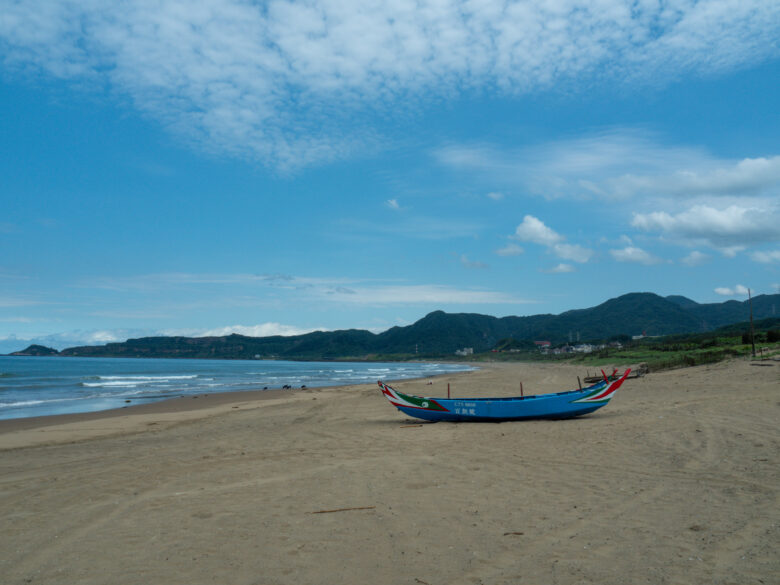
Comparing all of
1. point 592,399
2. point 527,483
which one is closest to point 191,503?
point 527,483

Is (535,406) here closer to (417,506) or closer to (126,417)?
(417,506)

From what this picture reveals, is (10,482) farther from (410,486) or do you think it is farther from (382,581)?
(382,581)

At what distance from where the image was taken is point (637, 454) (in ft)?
28.9

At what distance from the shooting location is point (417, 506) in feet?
21.1

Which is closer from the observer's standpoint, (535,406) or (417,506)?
(417,506)

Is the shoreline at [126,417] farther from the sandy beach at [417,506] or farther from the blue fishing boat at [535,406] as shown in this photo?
the blue fishing boat at [535,406]

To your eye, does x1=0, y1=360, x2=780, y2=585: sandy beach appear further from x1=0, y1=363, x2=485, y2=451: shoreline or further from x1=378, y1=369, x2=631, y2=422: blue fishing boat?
x1=0, y1=363, x2=485, y2=451: shoreline

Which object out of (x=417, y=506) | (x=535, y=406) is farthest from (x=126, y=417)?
(x=417, y=506)

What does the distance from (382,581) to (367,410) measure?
48.9 ft

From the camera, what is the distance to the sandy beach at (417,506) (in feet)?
15.2

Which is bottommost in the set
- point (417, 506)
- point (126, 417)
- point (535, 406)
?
point (126, 417)

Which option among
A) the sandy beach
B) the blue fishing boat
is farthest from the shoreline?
the blue fishing boat

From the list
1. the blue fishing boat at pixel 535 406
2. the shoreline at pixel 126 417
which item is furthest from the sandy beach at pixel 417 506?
the shoreline at pixel 126 417

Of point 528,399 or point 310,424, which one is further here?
point 310,424
